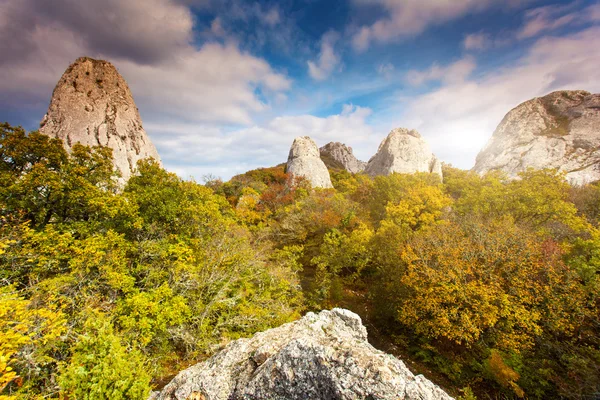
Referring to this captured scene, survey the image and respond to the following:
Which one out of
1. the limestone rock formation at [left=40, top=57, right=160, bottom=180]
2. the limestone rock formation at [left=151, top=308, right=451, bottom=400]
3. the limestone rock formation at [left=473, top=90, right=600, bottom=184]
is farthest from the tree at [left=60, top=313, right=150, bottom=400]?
the limestone rock formation at [left=473, top=90, right=600, bottom=184]

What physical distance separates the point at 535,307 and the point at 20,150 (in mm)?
25144

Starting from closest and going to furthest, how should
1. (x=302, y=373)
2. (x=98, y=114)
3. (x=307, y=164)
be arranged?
1. (x=302, y=373)
2. (x=98, y=114)
3. (x=307, y=164)

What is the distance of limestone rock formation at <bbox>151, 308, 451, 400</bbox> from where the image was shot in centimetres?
482

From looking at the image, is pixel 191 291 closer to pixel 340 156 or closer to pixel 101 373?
pixel 101 373

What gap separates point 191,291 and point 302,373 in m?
9.08

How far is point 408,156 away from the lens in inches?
1714

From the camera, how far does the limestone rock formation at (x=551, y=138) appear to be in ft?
140

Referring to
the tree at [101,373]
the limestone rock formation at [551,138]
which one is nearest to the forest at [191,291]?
the tree at [101,373]

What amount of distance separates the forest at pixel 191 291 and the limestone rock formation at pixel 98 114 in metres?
18.5

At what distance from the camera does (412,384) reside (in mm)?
4809

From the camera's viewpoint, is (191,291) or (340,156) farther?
(340,156)

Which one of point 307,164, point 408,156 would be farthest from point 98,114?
point 408,156

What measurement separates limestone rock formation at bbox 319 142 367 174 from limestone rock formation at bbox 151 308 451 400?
90.6 metres

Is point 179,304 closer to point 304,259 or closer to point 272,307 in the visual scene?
point 272,307
